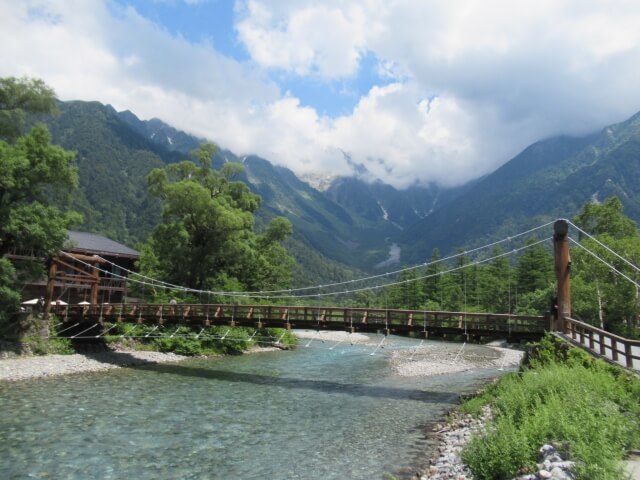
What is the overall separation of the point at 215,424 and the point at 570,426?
10272mm

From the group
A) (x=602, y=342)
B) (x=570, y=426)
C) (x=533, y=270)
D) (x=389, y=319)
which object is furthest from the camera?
(x=533, y=270)

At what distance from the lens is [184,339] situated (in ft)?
104

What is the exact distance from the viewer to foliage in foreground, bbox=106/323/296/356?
30.6 metres

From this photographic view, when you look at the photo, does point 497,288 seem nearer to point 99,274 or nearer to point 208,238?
point 208,238

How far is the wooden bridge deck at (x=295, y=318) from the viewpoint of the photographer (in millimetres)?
21344

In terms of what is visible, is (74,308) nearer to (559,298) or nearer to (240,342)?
(240,342)

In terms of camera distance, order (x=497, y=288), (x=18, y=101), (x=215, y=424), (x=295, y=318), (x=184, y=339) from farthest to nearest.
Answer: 1. (x=497, y=288)
2. (x=184, y=339)
3. (x=18, y=101)
4. (x=295, y=318)
5. (x=215, y=424)

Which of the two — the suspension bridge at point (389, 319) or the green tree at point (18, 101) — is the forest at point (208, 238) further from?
the suspension bridge at point (389, 319)

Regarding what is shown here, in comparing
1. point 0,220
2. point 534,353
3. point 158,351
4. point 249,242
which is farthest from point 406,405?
point 249,242

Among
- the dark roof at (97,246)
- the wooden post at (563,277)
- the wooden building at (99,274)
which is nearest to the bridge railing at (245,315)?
the wooden post at (563,277)

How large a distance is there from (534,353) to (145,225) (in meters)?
141

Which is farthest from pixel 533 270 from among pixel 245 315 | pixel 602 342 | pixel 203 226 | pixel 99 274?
pixel 99 274

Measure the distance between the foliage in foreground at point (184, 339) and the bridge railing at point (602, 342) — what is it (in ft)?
59.5

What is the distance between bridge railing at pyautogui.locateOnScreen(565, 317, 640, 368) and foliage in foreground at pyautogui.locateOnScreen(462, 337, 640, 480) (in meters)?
0.72
